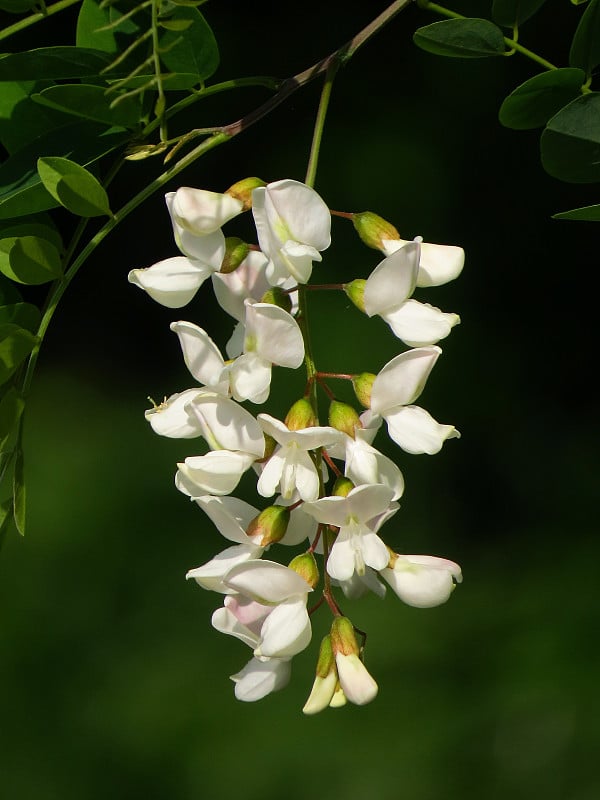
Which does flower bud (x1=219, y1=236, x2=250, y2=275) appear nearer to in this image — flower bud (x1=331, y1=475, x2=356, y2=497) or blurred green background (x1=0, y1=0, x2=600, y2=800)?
flower bud (x1=331, y1=475, x2=356, y2=497)

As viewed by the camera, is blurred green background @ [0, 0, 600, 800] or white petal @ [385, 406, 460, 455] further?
blurred green background @ [0, 0, 600, 800]

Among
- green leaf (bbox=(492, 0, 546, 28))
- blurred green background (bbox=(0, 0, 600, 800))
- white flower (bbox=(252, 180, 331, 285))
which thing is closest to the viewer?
white flower (bbox=(252, 180, 331, 285))

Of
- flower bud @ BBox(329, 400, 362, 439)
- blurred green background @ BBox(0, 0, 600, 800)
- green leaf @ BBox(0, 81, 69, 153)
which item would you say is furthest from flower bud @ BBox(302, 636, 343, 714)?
blurred green background @ BBox(0, 0, 600, 800)

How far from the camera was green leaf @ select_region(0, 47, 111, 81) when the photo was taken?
0.51 metres

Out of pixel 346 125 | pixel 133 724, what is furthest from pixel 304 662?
pixel 346 125

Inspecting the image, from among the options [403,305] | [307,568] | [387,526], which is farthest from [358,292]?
[387,526]

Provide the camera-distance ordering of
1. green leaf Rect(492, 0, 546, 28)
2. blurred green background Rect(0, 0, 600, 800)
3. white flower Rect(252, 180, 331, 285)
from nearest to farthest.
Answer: white flower Rect(252, 180, 331, 285) < green leaf Rect(492, 0, 546, 28) < blurred green background Rect(0, 0, 600, 800)

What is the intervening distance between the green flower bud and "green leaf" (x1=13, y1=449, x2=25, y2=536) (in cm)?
16

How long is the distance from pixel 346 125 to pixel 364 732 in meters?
0.92

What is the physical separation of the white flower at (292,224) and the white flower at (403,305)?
3 cm

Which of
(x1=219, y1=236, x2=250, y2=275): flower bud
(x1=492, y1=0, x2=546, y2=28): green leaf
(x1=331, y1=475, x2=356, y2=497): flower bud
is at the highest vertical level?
(x1=492, y1=0, x2=546, y2=28): green leaf

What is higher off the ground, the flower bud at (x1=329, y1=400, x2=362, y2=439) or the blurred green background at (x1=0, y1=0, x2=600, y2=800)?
the flower bud at (x1=329, y1=400, x2=362, y2=439)

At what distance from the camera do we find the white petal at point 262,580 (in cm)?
49

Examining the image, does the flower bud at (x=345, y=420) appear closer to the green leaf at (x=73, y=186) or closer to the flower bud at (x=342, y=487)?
the flower bud at (x=342, y=487)
